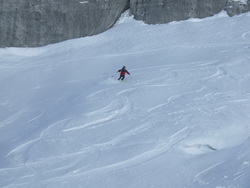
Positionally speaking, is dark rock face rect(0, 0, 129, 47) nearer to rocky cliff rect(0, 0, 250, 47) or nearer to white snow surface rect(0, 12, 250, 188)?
rocky cliff rect(0, 0, 250, 47)

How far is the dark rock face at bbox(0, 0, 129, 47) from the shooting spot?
762 inches

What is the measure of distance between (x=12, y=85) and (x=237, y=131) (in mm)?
9855

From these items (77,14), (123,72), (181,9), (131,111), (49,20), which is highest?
(181,9)

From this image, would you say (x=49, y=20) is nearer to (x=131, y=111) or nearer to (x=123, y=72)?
(x=123, y=72)

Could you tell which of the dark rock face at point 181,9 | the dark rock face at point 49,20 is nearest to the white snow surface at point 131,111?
the dark rock face at point 49,20

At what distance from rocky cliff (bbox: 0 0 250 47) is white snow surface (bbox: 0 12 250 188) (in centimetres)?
87

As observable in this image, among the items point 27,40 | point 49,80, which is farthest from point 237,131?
point 27,40

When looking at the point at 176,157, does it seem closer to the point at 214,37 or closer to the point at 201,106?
the point at 201,106

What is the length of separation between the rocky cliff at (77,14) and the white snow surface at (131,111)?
0.87 meters

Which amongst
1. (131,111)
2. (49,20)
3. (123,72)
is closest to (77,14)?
(49,20)

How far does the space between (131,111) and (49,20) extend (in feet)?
35.3

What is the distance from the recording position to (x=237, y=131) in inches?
363

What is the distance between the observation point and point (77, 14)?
805 inches

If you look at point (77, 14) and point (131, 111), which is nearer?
point (131, 111)
